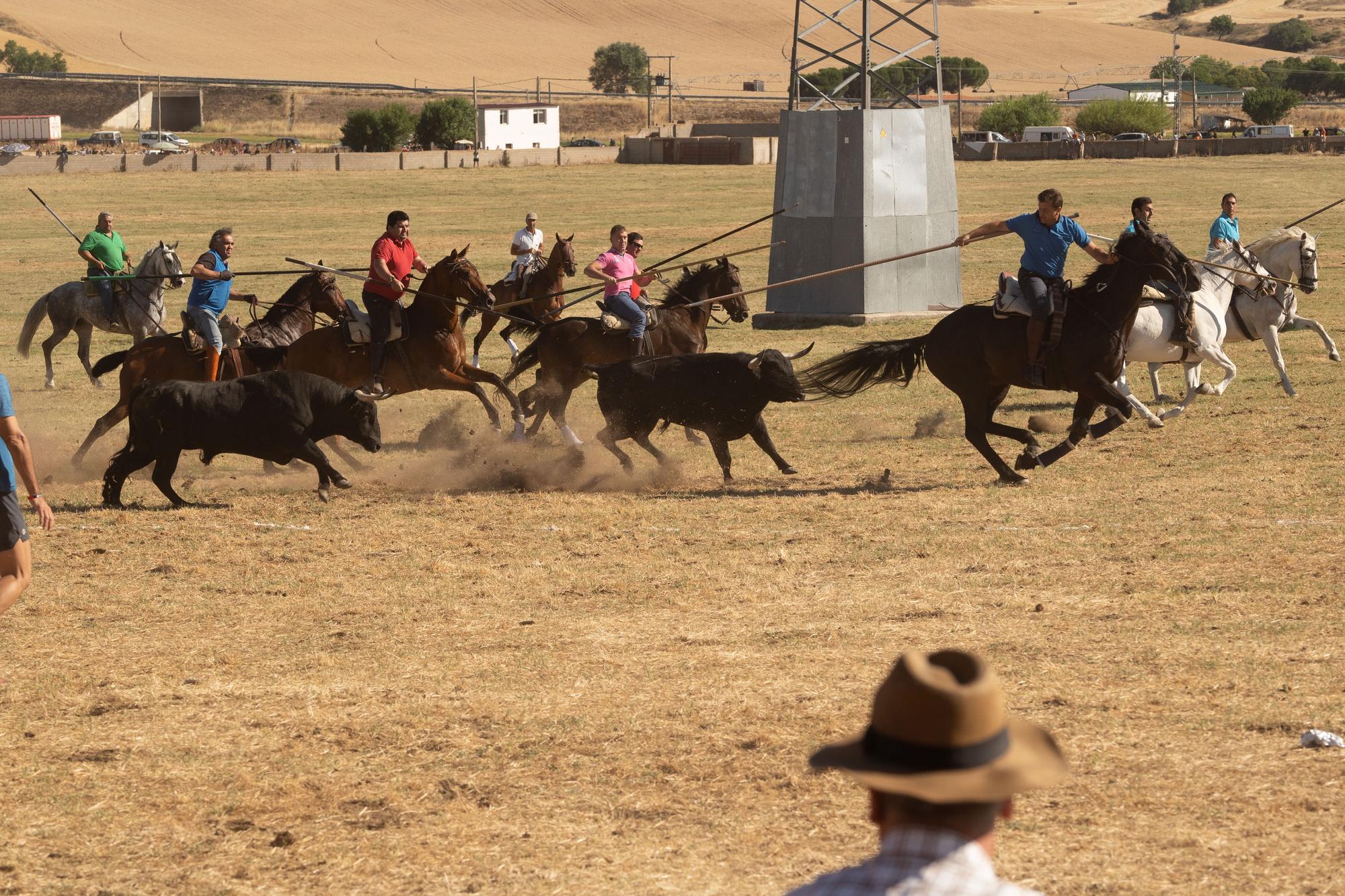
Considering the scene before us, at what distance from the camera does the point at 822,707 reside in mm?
7383

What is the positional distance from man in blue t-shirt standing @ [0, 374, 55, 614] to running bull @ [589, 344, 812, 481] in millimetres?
6033

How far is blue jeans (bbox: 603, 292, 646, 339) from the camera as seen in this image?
1480cm

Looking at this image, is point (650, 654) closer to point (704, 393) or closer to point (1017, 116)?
point (704, 393)

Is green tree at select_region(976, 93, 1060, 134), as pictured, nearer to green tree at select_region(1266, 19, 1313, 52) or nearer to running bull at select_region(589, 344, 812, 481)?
running bull at select_region(589, 344, 812, 481)

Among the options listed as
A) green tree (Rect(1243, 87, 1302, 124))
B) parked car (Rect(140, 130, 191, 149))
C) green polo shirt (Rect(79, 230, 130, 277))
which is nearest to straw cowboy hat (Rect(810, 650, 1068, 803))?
green polo shirt (Rect(79, 230, 130, 277))

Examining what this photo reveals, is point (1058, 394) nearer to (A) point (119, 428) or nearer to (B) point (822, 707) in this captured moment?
(A) point (119, 428)

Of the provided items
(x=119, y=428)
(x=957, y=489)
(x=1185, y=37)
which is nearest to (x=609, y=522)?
(x=957, y=489)

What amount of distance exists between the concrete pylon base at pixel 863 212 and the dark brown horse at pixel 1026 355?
10.6 metres

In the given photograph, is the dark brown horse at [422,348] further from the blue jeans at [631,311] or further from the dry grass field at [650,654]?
the blue jeans at [631,311]

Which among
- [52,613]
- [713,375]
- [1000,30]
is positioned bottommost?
[52,613]

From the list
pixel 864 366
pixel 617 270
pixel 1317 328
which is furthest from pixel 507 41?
pixel 864 366

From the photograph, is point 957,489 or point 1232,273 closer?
point 957,489

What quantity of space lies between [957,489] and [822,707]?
18.3ft

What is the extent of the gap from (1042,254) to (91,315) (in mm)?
11725
